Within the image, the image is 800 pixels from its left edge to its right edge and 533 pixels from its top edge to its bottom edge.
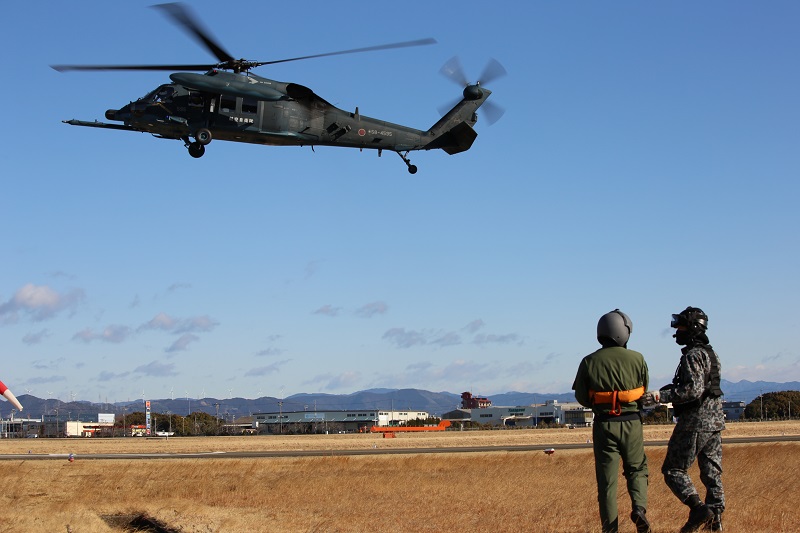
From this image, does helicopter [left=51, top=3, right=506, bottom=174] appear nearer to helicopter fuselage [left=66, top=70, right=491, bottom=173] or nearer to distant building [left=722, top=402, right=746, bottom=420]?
helicopter fuselage [left=66, top=70, right=491, bottom=173]

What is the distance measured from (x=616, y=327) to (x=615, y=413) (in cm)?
90

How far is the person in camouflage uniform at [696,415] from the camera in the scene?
9.41 meters

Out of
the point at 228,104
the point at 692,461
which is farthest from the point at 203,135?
the point at 692,461

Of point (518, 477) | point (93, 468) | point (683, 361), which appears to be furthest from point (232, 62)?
point (683, 361)

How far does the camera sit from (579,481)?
673 inches

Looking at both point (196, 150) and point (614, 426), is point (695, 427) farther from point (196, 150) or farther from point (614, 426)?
point (196, 150)

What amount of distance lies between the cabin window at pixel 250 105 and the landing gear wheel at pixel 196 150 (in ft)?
6.42

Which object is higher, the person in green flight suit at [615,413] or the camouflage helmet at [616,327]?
the camouflage helmet at [616,327]

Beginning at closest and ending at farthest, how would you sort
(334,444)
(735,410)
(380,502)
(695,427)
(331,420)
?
1. (695,427)
2. (380,502)
3. (334,444)
4. (331,420)
5. (735,410)

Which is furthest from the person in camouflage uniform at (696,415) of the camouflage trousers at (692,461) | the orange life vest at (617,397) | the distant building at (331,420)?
the distant building at (331,420)

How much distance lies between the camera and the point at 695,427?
31.5 ft

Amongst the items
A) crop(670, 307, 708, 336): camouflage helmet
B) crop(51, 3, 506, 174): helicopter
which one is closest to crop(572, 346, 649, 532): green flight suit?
crop(670, 307, 708, 336): camouflage helmet

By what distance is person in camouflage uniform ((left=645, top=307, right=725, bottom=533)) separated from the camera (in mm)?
9414

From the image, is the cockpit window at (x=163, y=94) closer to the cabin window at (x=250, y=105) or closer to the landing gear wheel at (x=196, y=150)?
the landing gear wheel at (x=196, y=150)
